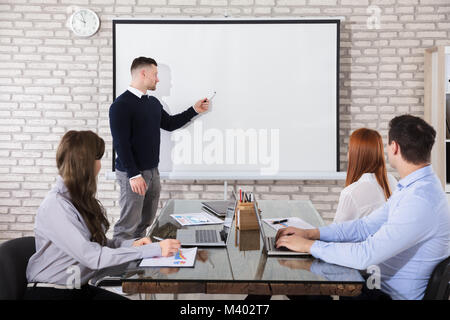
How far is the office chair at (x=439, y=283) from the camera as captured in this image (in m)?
1.52

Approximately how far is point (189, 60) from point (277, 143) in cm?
110

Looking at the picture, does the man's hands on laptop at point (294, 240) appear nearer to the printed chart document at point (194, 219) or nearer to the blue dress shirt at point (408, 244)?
the blue dress shirt at point (408, 244)

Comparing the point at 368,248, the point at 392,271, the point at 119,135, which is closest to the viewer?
the point at 368,248

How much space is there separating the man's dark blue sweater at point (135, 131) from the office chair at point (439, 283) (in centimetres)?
219

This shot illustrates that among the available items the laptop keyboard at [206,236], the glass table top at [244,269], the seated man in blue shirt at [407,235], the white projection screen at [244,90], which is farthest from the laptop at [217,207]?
the white projection screen at [244,90]

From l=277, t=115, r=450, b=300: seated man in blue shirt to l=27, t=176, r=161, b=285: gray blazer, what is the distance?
677 millimetres

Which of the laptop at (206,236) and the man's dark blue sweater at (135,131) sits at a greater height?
the man's dark blue sweater at (135,131)

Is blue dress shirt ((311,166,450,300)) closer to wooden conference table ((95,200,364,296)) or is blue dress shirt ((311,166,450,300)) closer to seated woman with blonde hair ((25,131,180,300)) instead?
wooden conference table ((95,200,364,296))

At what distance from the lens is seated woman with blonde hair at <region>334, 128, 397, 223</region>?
2.19m

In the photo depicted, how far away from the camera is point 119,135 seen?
318 centimetres

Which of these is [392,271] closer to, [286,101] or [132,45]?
[286,101]

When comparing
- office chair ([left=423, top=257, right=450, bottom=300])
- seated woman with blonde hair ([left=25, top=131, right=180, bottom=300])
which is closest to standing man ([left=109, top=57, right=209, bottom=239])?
seated woman with blonde hair ([left=25, top=131, right=180, bottom=300])

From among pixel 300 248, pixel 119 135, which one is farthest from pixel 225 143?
pixel 300 248

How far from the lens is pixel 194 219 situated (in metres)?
2.38
